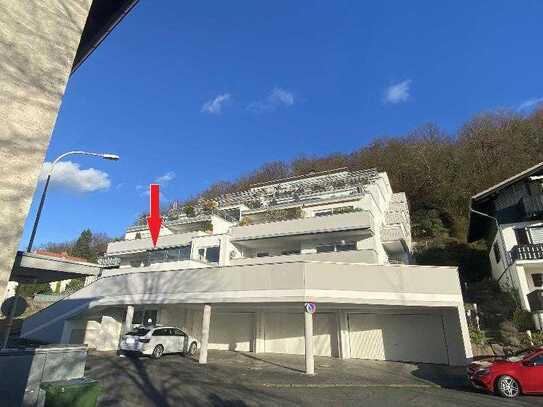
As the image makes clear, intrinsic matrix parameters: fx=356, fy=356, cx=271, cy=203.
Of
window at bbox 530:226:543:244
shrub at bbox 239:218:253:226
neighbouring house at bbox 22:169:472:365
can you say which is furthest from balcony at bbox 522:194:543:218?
shrub at bbox 239:218:253:226

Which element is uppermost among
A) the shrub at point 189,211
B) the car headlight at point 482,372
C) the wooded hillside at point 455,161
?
the wooded hillside at point 455,161

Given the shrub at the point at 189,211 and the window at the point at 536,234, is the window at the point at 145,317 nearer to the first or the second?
the shrub at the point at 189,211

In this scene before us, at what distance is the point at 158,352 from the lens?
18.3 metres

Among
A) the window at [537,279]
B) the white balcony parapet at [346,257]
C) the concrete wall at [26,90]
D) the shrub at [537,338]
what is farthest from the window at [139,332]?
the window at [537,279]

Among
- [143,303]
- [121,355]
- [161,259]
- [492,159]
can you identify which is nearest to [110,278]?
[143,303]

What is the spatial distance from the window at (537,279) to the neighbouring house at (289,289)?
27.1ft

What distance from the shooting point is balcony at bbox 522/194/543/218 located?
22.4 meters

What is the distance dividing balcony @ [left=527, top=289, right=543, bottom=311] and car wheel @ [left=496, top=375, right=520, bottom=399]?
10.0 meters

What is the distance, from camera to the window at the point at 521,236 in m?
23.2

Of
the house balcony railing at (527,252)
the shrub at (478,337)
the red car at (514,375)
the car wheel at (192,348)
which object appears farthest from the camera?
the house balcony railing at (527,252)

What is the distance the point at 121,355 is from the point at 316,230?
14.3 meters

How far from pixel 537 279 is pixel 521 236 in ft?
9.33

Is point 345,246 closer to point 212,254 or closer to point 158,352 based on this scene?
point 212,254

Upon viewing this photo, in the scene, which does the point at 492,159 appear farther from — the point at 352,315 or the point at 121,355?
the point at 121,355
